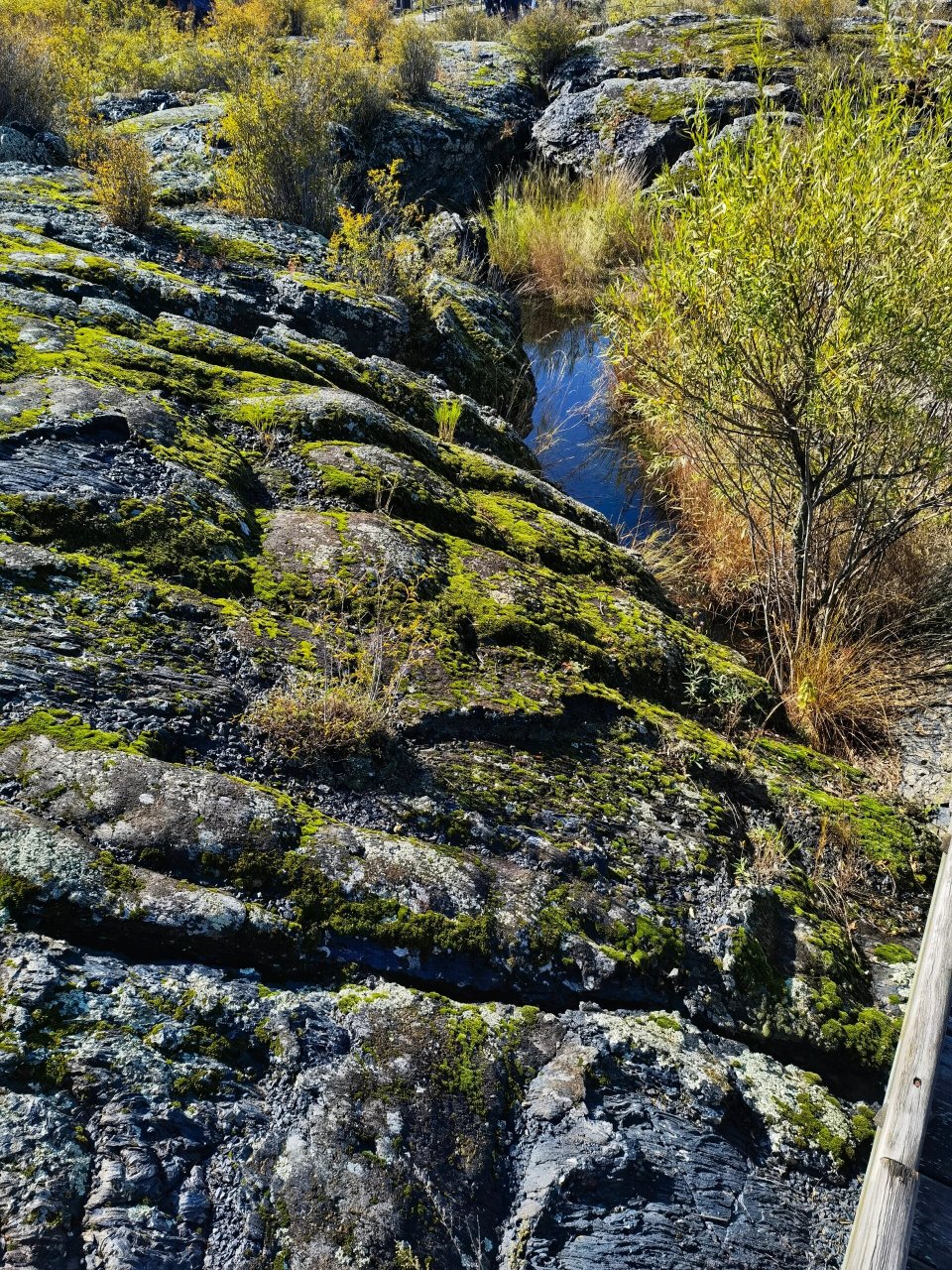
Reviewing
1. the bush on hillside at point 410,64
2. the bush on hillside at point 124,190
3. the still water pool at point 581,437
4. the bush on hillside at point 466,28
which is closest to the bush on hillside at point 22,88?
the bush on hillside at point 124,190

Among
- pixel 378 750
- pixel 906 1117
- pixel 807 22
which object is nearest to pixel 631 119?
pixel 807 22

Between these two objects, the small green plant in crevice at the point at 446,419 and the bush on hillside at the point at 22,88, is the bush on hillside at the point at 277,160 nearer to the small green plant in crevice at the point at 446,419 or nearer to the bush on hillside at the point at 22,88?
the bush on hillside at the point at 22,88

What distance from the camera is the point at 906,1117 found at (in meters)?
2.32

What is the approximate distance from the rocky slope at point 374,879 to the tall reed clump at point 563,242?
26.2 feet

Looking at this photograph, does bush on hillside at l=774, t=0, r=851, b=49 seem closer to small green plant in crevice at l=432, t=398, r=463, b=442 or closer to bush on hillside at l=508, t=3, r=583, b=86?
bush on hillside at l=508, t=3, r=583, b=86

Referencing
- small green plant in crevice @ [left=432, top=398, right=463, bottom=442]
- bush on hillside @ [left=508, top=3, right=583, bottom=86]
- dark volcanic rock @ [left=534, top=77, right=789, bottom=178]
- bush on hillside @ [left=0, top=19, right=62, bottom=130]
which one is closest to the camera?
small green plant in crevice @ [left=432, top=398, right=463, bottom=442]

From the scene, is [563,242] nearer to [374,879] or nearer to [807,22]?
[807,22]

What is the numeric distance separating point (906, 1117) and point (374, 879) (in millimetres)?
1656

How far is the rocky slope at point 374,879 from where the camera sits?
1.70m

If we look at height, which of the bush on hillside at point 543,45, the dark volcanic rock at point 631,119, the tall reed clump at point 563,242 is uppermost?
the bush on hillside at point 543,45

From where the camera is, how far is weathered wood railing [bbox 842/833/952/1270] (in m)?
2.03

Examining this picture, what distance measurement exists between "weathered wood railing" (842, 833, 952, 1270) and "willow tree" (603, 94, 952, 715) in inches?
99.6

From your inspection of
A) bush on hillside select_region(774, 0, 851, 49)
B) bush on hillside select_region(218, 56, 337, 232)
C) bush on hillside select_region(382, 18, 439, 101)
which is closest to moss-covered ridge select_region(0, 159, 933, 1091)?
bush on hillside select_region(218, 56, 337, 232)

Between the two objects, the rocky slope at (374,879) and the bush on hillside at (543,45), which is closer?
the rocky slope at (374,879)
